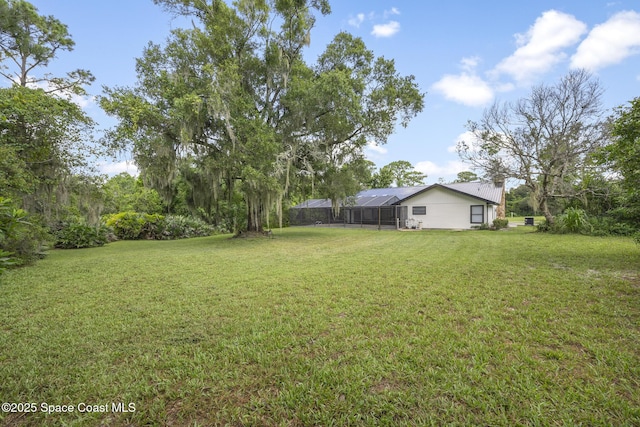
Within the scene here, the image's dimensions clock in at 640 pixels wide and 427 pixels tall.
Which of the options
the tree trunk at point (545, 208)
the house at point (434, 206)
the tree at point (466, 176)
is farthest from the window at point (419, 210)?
the tree at point (466, 176)

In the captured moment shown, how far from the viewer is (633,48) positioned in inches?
312

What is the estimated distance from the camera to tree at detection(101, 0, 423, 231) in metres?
8.98

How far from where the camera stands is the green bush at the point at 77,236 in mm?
9930

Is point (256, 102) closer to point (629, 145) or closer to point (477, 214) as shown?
point (629, 145)

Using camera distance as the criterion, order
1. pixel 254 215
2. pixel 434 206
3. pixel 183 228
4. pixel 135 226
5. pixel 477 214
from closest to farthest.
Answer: pixel 254 215 → pixel 135 226 → pixel 183 228 → pixel 477 214 → pixel 434 206

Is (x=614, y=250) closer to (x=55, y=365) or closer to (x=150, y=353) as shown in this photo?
(x=150, y=353)

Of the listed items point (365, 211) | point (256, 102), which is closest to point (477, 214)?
point (365, 211)

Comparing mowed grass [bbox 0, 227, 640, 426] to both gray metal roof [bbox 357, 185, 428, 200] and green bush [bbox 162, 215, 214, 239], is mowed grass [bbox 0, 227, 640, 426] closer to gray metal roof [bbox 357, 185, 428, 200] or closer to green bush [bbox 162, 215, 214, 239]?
green bush [bbox 162, 215, 214, 239]

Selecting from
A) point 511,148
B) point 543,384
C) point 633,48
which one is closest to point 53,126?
point 543,384

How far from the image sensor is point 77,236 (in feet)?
33.1

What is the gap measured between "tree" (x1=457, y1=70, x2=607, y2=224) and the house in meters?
1.70

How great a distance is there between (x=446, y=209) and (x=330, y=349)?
56.3ft

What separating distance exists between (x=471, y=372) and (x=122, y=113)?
10.6m

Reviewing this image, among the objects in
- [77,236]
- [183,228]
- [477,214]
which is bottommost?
[77,236]
